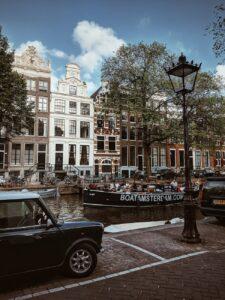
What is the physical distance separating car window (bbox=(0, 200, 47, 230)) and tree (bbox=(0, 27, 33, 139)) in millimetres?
24981

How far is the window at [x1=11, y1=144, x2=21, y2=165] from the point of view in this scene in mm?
36719

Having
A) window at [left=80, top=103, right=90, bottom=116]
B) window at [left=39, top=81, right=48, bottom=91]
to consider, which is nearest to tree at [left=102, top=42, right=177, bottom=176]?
window at [left=80, top=103, right=90, bottom=116]

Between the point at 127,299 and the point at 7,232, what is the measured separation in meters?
2.33

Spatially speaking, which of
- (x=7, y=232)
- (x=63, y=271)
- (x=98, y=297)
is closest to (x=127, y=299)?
(x=98, y=297)

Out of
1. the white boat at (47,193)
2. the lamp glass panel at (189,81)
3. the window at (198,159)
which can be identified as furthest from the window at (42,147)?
the lamp glass panel at (189,81)

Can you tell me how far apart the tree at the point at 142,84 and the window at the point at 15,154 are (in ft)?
44.7

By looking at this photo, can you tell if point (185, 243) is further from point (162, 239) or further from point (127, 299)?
point (127, 299)

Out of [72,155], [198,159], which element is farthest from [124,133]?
[198,159]

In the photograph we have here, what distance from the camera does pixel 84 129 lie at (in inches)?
1665

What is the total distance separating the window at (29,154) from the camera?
123 ft

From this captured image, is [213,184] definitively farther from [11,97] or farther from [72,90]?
[72,90]

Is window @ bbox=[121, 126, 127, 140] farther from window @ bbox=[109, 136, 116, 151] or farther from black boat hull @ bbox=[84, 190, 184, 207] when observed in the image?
black boat hull @ bbox=[84, 190, 184, 207]

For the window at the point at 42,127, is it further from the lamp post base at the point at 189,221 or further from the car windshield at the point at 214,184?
the lamp post base at the point at 189,221

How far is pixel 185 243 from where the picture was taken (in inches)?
303
